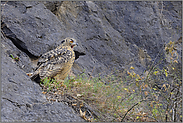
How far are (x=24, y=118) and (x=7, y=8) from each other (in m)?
4.07

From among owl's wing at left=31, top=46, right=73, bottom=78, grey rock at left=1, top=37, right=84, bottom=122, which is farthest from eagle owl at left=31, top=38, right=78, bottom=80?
grey rock at left=1, top=37, right=84, bottom=122

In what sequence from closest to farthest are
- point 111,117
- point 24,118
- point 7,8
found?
point 24,118
point 111,117
point 7,8

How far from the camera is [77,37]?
25.7 feet

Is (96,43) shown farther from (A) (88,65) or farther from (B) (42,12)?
(B) (42,12)

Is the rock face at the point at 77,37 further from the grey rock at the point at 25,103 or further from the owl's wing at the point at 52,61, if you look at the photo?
the owl's wing at the point at 52,61

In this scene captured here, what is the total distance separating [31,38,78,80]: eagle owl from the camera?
4.98m

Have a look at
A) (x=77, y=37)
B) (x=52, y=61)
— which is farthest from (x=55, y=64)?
(x=77, y=37)

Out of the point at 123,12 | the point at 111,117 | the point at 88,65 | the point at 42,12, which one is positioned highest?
the point at 42,12

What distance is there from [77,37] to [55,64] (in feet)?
9.15

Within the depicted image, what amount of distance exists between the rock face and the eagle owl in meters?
0.47

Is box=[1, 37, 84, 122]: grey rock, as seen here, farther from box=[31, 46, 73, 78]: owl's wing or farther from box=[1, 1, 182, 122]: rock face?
box=[31, 46, 73, 78]: owl's wing

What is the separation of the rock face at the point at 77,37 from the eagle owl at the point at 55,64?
1.53ft

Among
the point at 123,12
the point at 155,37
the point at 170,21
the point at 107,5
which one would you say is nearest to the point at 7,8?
the point at 107,5

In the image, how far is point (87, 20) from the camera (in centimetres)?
826
